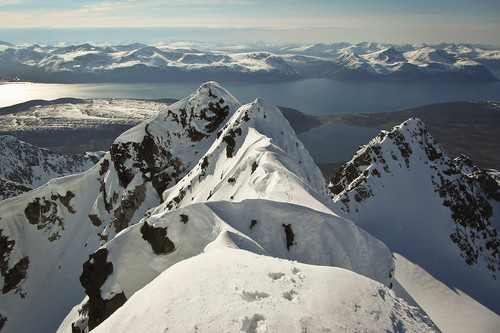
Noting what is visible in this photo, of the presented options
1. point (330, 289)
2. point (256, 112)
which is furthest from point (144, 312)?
point (256, 112)

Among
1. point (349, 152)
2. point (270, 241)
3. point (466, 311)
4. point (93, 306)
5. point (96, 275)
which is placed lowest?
point (349, 152)

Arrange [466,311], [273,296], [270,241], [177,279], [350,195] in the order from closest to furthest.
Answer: [273,296], [177,279], [270,241], [466,311], [350,195]

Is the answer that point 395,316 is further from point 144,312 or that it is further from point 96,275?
point 96,275

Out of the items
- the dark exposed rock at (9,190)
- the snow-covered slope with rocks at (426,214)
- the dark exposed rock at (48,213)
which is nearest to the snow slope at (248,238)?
the snow-covered slope with rocks at (426,214)

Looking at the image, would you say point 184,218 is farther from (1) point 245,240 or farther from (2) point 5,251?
(2) point 5,251

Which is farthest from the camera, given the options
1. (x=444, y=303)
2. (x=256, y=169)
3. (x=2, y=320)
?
(x=2, y=320)

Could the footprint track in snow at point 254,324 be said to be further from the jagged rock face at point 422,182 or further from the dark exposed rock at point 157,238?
the jagged rock face at point 422,182

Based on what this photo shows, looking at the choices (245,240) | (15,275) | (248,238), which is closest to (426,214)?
(248,238)
